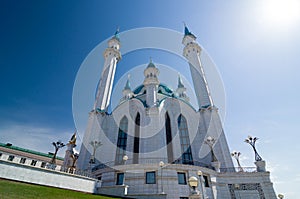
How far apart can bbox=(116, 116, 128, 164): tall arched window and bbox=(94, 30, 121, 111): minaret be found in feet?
17.3

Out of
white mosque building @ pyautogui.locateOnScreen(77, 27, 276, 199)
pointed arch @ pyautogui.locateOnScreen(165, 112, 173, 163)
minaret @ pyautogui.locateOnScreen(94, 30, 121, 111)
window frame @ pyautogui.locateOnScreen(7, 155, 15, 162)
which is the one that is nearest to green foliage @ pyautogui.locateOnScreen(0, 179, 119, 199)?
white mosque building @ pyautogui.locateOnScreen(77, 27, 276, 199)

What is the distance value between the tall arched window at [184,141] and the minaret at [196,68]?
440 centimetres

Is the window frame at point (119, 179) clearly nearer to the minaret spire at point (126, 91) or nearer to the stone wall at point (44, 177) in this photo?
the stone wall at point (44, 177)

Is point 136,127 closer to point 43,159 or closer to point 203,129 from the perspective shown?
point 203,129

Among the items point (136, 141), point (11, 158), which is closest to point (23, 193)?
point (136, 141)

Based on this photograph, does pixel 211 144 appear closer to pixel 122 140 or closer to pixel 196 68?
pixel 122 140

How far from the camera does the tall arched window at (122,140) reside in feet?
80.1

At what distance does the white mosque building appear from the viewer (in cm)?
1669

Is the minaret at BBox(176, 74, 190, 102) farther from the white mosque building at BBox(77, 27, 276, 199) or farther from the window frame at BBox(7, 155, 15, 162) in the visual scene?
the window frame at BBox(7, 155, 15, 162)

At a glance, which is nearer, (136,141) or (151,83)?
(136,141)

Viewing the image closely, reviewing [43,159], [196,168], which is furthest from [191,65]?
[43,159]

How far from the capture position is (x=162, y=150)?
2142 centimetres

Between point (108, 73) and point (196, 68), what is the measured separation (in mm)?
18826

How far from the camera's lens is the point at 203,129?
84.9 ft
